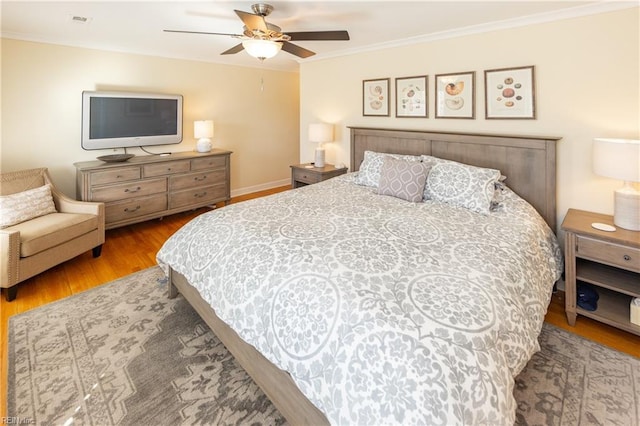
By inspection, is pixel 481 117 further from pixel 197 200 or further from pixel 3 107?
pixel 3 107

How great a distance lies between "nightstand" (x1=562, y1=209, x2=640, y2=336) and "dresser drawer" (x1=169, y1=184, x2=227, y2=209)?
4.28 m

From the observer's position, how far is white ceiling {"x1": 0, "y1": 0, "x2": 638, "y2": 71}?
8.30 feet

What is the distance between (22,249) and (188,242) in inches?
60.5

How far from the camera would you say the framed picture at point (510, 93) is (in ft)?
9.15

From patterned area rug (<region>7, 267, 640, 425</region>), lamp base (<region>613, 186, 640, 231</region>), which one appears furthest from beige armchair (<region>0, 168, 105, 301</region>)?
lamp base (<region>613, 186, 640, 231</region>)

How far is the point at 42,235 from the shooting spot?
9.02ft

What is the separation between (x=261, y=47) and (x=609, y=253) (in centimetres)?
285

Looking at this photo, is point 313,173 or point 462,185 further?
point 313,173

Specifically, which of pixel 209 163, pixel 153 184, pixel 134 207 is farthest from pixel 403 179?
pixel 134 207

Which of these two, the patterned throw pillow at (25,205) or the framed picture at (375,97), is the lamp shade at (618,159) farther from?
the patterned throw pillow at (25,205)

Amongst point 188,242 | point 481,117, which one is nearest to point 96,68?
point 188,242

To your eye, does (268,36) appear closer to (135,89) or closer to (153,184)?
(153,184)

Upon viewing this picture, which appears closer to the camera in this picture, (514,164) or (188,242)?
(188,242)

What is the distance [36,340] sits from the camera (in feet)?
7.07
